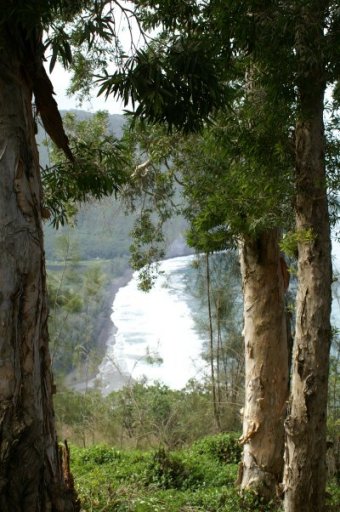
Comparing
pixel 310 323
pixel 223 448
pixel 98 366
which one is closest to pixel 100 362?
pixel 98 366

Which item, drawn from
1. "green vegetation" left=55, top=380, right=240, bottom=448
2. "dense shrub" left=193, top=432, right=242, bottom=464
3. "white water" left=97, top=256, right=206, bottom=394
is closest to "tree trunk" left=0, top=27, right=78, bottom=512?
"dense shrub" left=193, top=432, right=242, bottom=464

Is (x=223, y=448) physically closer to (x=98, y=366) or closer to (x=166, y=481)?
(x=166, y=481)

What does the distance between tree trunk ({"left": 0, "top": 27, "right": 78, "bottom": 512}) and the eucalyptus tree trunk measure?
1696 millimetres

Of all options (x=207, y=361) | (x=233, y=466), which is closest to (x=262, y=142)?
(x=233, y=466)

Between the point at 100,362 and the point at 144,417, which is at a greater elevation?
the point at 100,362

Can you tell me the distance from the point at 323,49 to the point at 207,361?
35.8 feet

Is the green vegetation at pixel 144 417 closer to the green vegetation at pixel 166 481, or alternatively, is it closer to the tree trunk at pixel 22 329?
the green vegetation at pixel 166 481

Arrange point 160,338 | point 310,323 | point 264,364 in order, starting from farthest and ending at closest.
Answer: point 160,338
point 264,364
point 310,323

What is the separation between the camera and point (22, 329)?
9.33 ft

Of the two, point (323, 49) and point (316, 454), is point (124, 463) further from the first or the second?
point (323, 49)

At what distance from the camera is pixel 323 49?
326 cm

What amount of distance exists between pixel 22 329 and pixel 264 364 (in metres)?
4.33

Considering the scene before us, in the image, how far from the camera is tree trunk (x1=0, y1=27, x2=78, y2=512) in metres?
2.74

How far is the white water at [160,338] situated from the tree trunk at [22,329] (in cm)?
1008
